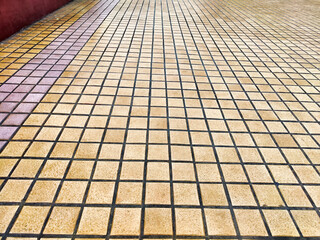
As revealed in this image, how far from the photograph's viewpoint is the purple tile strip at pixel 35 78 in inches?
91.4

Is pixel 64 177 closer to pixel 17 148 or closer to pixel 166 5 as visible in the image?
pixel 17 148

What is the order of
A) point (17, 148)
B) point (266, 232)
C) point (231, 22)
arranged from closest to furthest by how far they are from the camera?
point (266, 232), point (17, 148), point (231, 22)

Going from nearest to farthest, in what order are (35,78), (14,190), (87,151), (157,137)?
1. (14,190)
2. (87,151)
3. (157,137)
4. (35,78)

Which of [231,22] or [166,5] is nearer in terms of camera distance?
[231,22]

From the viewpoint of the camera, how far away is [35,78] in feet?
9.76

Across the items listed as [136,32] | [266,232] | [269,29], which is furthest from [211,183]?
[269,29]

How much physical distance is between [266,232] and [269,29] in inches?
187

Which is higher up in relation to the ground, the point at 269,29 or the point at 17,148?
the point at 17,148

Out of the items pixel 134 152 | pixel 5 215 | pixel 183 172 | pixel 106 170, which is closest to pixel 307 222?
pixel 183 172

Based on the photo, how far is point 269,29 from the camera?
198 inches

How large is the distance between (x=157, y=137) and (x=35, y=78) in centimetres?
189

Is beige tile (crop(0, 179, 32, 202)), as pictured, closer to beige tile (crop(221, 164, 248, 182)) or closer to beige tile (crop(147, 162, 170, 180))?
beige tile (crop(147, 162, 170, 180))

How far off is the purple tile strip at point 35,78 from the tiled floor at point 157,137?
16 millimetres

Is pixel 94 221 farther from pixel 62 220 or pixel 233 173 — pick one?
pixel 233 173
